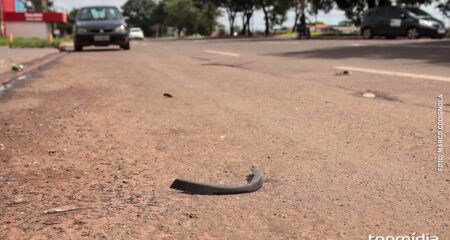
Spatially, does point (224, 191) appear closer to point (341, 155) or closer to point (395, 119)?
point (341, 155)

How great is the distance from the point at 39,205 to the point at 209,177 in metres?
0.86

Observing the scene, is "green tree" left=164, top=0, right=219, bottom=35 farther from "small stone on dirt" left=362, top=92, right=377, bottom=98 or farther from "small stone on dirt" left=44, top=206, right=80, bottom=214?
"small stone on dirt" left=44, top=206, right=80, bottom=214

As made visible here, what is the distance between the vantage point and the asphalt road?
2217mm

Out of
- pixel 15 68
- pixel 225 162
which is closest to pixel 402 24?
pixel 15 68

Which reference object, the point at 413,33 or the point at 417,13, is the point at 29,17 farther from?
the point at 413,33

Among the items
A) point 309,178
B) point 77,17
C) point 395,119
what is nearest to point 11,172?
point 309,178

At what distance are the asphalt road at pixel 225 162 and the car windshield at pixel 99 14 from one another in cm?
1327

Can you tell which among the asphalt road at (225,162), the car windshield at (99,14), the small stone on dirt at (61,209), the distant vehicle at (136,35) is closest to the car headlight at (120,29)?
the car windshield at (99,14)

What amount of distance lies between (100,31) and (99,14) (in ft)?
4.03

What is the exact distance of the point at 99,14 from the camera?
754 inches

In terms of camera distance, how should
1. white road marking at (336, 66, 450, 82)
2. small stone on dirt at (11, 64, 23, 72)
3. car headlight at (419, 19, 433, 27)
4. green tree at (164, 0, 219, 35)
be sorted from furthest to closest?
green tree at (164, 0, 219, 35) → car headlight at (419, 19, 433, 27) → small stone on dirt at (11, 64, 23, 72) → white road marking at (336, 66, 450, 82)

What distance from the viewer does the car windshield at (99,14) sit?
19.0 m

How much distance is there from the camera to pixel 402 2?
4056 centimetres

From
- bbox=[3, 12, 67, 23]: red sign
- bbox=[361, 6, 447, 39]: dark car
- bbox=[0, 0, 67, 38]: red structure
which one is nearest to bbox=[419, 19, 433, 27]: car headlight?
bbox=[361, 6, 447, 39]: dark car
